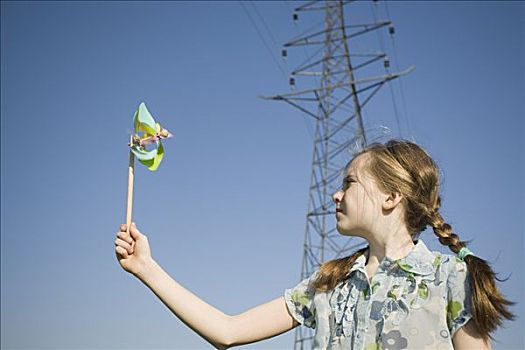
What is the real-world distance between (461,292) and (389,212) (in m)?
0.34

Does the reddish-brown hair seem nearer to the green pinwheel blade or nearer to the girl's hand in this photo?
the girl's hand

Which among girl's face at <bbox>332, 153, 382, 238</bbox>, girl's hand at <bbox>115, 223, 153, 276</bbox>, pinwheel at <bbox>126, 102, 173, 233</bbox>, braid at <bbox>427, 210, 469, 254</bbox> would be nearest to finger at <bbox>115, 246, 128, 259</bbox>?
girl's hand at <bbox>115, 223, 153, 276</bbox>

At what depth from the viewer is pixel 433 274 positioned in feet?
7.03

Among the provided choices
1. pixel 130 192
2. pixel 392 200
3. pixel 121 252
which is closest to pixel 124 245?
pixel 121 252

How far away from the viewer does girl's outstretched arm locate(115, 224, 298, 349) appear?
7.41 feet

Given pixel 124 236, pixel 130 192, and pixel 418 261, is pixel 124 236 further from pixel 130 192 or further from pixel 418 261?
pixel 418 261

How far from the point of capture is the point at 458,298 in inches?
80.8

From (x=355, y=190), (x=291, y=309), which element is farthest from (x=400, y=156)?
(x=291, y=309)

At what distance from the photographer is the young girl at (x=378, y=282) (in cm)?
207

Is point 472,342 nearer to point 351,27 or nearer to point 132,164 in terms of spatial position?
point 132,164

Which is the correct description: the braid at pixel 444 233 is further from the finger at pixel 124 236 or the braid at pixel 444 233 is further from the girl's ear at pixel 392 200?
the finger at pixel 124 236

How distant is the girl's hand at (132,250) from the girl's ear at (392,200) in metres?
0.71

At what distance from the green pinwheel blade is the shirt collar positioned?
2.66 ft

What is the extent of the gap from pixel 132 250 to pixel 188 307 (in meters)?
0.24
